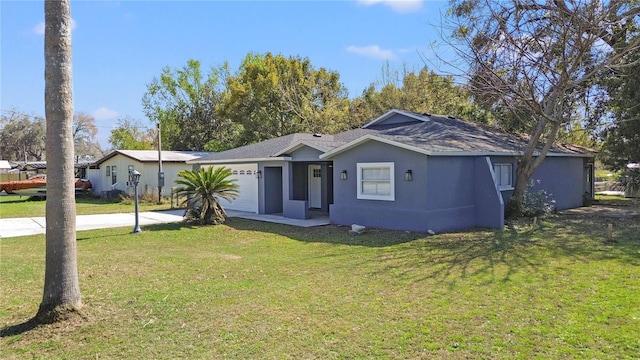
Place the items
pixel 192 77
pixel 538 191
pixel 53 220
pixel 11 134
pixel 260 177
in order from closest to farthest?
pixel 53 220, pixel 538 191, pixel 260 177, pixel 192 77, pixel 11 134

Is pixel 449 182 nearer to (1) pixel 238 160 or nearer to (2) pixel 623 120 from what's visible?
(2) pixel 623 120

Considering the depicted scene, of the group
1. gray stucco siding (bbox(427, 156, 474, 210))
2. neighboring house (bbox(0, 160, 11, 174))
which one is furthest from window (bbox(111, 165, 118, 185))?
gray stucco siding (bbox(427, 156, 474, 210))

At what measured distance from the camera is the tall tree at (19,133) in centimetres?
5466

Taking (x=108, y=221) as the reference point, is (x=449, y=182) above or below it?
above

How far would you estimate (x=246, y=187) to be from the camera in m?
17.8

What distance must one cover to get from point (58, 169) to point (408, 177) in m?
8.65

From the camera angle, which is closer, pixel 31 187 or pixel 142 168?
pixel 142 168

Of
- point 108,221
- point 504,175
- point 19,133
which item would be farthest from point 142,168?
point 19,133

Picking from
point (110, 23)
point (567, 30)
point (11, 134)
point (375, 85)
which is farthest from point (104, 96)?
point (11, 134)

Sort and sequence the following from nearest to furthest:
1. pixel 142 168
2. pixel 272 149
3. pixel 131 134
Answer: pixel 272 149, pixel 142 168, pixel 131 134

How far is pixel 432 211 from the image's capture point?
11.5 m

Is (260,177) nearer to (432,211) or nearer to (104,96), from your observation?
(432,211)

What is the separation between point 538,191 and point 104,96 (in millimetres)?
21102

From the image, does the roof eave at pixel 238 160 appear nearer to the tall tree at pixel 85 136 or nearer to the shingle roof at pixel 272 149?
the shingle roof at pixel 272 149
